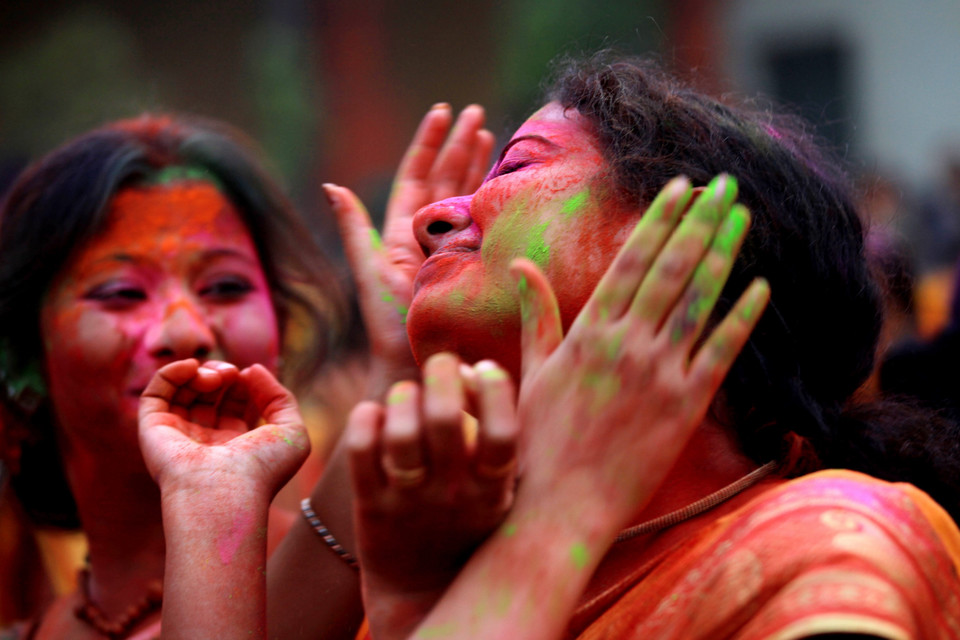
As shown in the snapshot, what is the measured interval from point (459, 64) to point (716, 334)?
6.21 metres

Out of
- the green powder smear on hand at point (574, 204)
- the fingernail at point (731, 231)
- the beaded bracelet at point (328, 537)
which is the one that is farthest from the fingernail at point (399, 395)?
the beaded bracelet at point (328, 537)

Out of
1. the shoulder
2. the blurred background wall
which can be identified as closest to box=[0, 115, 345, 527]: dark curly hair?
the shoulder

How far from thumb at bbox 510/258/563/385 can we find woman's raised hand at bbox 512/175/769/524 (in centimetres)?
4

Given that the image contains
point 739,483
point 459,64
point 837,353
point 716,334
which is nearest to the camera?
point 716,334

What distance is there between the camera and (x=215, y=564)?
4.44 ft

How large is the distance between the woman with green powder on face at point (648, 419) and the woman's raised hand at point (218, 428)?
6 centimetres

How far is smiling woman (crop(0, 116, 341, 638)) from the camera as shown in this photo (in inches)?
73.9

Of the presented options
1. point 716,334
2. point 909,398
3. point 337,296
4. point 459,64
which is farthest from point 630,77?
point 459,64

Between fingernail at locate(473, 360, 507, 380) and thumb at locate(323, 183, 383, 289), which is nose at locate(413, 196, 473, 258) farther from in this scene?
fingernail at locate(473, 360, 507, 380)

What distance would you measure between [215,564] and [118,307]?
2.49 ft

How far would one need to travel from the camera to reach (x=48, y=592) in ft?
9.61

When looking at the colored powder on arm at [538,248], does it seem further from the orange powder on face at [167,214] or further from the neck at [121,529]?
the neck at [121,529]

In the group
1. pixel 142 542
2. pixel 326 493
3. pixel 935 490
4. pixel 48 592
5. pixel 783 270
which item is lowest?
pixel 48 592

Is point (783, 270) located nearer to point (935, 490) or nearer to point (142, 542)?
point (935, 490)
